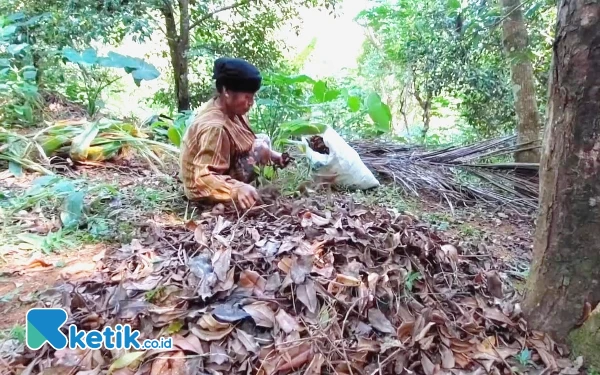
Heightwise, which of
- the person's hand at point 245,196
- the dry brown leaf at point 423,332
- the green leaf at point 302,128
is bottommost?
the dry brown leaf at point 423,332

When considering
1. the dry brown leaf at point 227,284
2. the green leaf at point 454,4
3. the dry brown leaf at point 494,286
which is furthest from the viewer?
the green leaf at point 454,4

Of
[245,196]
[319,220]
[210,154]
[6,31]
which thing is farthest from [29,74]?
[319,220]

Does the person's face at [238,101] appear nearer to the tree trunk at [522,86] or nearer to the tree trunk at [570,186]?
the tree trunk at [570,186]

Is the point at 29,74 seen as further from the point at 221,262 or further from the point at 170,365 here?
the point at 170,365

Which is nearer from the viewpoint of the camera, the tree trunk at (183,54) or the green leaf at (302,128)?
the green leaf at (302,128)

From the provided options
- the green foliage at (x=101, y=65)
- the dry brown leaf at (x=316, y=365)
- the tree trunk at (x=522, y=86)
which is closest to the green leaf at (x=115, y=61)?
the green foliage at (x=101, y=65)

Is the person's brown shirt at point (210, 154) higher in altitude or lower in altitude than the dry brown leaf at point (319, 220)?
higher

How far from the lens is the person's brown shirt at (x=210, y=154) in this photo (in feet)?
6.99

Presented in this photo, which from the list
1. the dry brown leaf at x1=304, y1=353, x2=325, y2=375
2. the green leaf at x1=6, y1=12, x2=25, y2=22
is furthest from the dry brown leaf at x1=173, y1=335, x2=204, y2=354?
the green leaf at x1=6, y1=12, x2=25, y2=22

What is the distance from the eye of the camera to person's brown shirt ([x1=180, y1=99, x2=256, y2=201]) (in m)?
→ 2.13

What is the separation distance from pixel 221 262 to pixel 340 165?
1.36 m

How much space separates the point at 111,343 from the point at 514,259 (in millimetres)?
1549

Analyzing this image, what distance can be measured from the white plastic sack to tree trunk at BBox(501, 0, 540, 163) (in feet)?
3.56

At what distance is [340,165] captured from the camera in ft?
8.75
